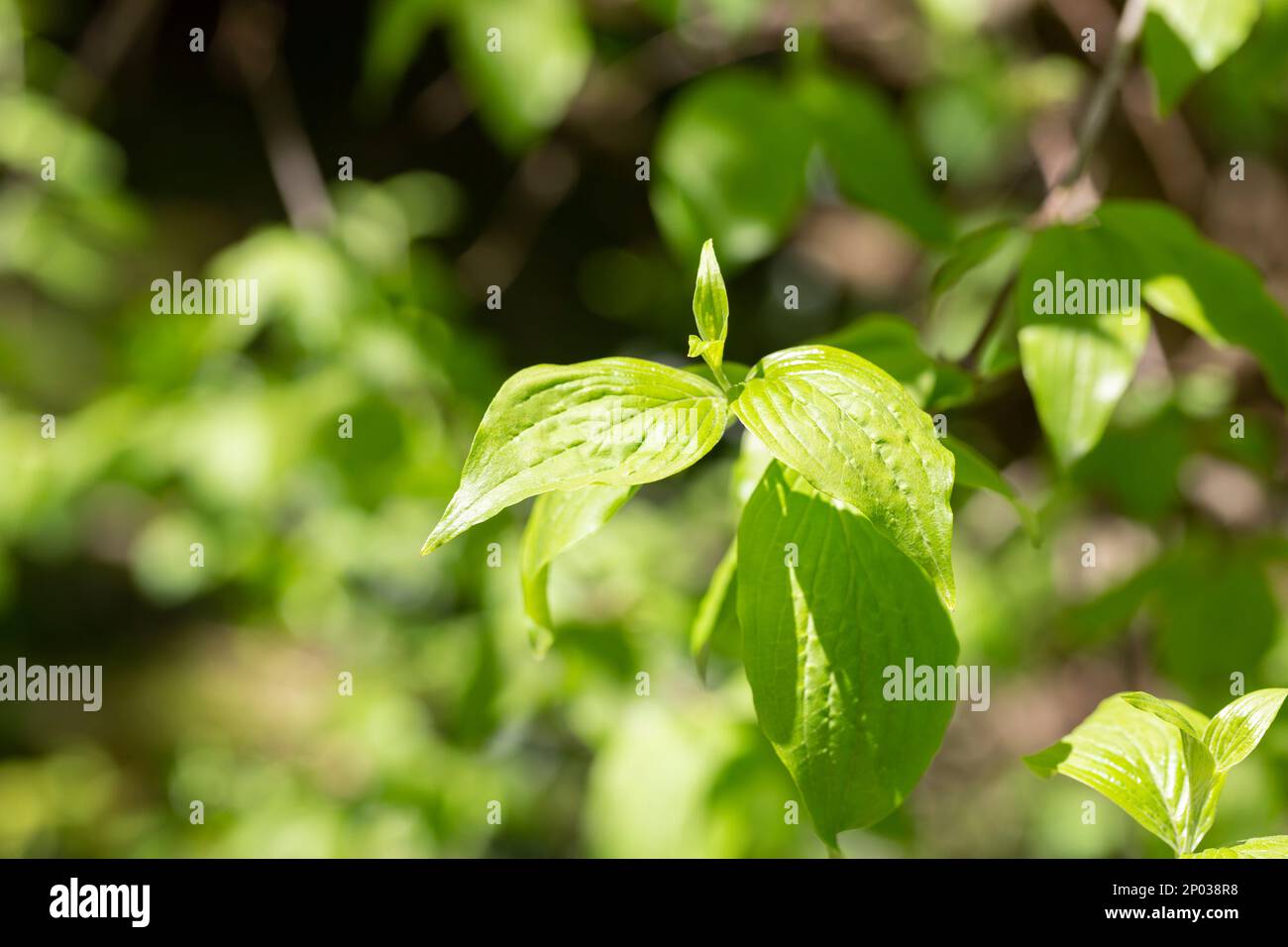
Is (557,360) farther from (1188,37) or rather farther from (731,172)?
(1188,37)

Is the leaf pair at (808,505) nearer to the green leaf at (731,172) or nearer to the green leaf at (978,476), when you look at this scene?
the green leaf at (978,476)

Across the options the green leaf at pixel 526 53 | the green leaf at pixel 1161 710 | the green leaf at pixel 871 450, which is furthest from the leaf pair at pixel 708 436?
the green leaf at pixel 526 53

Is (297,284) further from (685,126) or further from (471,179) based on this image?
(471,179)

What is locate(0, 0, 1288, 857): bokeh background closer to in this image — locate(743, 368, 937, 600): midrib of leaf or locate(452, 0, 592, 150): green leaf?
locate(452, 0, 592, 150): green leaf

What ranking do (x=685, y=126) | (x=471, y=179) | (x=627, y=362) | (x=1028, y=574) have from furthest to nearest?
(x=471, y=179), (x=1028, y=574), (x=685, y=126), (x=627, y=362)

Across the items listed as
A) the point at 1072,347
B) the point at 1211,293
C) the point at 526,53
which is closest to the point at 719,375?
the point at 1072,347
